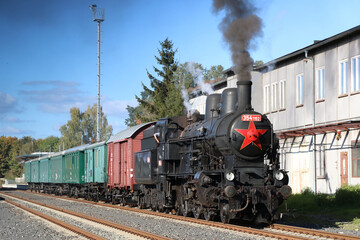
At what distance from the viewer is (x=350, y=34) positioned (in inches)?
860

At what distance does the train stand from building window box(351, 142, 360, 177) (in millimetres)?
6822

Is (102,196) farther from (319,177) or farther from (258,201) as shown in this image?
(258,201)

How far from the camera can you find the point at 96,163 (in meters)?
32.7

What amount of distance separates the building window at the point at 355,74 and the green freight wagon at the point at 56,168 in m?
27.3

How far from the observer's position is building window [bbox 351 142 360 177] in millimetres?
21281

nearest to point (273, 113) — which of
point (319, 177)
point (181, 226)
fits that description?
point (319, 177)

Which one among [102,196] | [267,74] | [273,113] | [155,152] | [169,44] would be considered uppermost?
[169,44]

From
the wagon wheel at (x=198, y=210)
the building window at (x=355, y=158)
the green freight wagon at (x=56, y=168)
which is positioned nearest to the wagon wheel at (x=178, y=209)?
the wagon wheel at (x=198, y=210)

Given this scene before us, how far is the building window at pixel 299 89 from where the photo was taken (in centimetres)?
2570

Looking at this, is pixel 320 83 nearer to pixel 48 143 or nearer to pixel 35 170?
pixel 35 170

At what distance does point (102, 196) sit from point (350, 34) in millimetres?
19159

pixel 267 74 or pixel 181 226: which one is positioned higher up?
pixel 267 74

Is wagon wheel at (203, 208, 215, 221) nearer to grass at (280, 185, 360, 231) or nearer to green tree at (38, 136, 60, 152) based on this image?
grass at (280, 185, 360, 231)

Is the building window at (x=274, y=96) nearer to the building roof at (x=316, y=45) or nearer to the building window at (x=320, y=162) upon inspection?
the building roof at (x=316, y=45)
